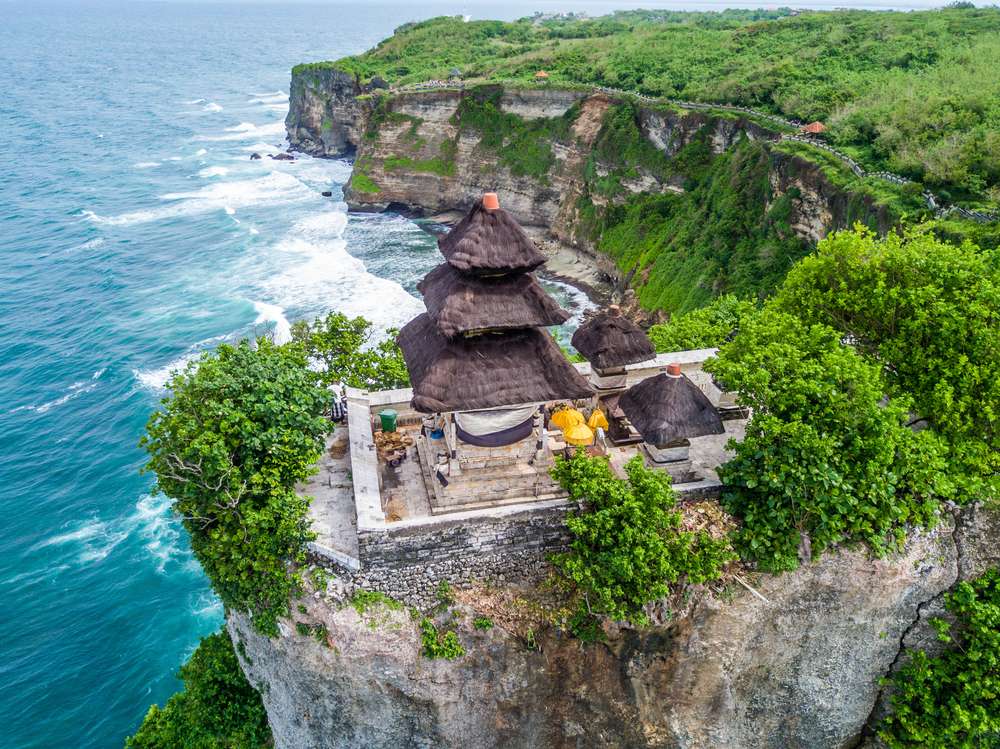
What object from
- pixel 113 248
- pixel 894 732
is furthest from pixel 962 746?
pixel 113 248

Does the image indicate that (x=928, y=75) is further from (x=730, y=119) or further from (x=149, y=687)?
(x=149, y=687)

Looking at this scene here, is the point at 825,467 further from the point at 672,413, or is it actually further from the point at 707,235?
the point at 707,235

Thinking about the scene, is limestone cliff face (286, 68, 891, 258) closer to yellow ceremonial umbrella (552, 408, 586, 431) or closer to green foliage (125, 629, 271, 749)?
yellow ceremonial umbrella (552, 408, 586, 431)

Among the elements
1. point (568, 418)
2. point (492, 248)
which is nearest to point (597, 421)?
point (568, 418)

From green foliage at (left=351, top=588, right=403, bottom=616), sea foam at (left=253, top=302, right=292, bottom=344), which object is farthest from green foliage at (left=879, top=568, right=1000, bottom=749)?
sea foam at (left=253, top=302, right=292, bottom=344)

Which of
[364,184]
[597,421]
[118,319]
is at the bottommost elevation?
[118,319]
